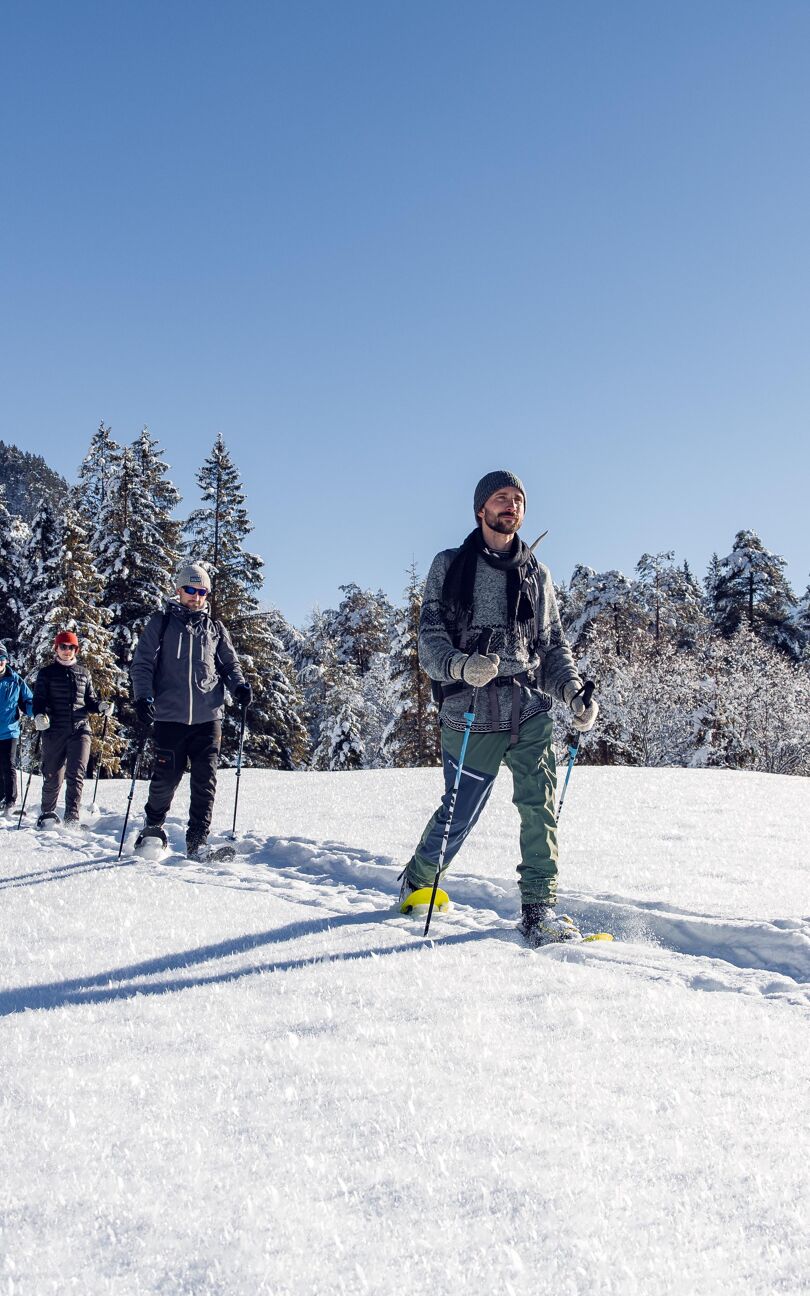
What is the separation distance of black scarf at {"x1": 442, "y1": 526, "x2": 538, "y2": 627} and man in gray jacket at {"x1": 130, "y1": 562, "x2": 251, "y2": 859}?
290cm

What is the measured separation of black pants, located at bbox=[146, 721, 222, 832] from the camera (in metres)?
6.61

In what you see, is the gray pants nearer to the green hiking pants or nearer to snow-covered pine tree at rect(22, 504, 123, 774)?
the green hiking pants

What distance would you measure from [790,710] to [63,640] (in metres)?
33.2

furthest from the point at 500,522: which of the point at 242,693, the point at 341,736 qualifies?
the point at 341,736

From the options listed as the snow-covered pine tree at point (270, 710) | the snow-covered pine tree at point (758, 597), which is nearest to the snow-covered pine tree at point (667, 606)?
the snow-covered pine tree at point (758, 597)

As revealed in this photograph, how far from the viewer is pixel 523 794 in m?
4.24

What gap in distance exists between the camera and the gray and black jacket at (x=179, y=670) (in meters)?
6.63

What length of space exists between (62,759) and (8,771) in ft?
5.03

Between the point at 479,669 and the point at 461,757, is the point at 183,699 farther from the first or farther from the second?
the point at 479,669

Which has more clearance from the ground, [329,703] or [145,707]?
[329,703]

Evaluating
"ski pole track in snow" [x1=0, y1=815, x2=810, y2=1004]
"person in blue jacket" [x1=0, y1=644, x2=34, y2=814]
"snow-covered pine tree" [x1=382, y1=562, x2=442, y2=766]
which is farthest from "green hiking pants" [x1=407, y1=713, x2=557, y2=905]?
"snow-covered pine tree" [x1=382, y1=562, x2=442, y2=766]

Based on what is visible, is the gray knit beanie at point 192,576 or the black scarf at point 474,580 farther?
the gray knit beanie at point 192,576

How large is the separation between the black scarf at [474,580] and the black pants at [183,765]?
3216 millimetres

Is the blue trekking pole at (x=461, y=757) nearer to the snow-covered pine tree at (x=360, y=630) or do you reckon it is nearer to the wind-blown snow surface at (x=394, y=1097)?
the wind-blown snow surface at (x=394, y=1097)
